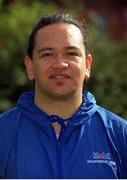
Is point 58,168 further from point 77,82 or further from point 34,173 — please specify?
point 77,82

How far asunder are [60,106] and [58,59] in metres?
0.26

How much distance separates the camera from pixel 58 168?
3.13m

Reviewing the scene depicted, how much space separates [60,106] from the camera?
3330mm

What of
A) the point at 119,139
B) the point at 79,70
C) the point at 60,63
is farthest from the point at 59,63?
the point at 119,139

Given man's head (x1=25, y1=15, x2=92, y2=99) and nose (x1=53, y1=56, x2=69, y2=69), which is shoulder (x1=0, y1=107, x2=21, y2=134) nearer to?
man's head (x1=25, y1=15, x2=92, y2=99)

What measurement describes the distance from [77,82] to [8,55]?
592 cm

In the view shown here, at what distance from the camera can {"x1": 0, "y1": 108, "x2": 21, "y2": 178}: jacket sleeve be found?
3155 millimetres

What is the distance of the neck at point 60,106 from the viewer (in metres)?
3.33

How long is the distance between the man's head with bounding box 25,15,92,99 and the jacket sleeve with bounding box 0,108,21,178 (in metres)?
0.19

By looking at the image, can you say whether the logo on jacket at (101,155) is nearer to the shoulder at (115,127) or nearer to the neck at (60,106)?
the shoulder at (115,127)

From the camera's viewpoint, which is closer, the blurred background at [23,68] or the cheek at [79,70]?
the cheek at [79,70]

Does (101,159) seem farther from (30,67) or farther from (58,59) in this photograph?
(30,67)

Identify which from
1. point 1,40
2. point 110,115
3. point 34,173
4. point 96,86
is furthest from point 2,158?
point 1,40

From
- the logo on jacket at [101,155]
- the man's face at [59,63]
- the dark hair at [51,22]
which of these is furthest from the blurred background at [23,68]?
the logo on jacket at [101,155]
